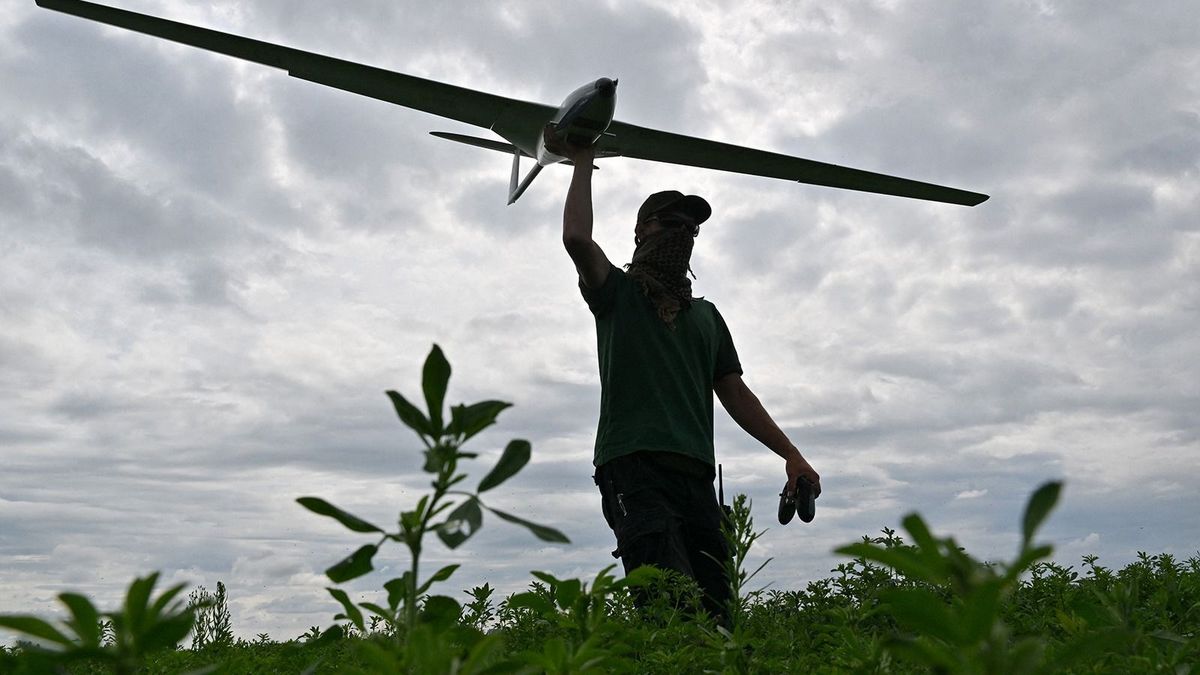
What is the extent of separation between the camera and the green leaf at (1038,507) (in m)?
0.54

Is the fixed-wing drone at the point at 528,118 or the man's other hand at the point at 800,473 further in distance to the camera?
the fixed-wing drone at the point at 528,118

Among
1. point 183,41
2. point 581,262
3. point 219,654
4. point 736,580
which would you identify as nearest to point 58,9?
point 183,41

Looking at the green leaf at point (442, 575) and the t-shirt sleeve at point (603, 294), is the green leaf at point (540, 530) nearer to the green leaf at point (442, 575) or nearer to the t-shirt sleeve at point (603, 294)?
the green leaf at point (442, 575)

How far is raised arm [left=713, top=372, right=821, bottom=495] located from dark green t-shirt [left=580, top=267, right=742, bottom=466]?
392mm

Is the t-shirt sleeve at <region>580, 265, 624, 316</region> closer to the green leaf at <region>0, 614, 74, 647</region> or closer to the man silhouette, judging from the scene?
the man silhouette

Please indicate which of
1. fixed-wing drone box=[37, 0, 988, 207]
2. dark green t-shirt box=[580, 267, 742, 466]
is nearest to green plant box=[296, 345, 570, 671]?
dark green t-shirt box=[580, 267, 742, 466]

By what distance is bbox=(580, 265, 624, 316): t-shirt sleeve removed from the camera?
589cm

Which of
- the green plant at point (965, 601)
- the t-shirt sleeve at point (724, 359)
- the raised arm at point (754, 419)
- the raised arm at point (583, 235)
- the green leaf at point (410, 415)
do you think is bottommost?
the green plant at point (965, 601)

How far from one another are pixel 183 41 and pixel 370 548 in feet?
47.6

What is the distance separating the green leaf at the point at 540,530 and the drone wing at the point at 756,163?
53.7 ft

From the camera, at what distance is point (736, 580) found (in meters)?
1.57

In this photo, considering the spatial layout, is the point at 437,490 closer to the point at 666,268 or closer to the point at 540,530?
the point at 540,530

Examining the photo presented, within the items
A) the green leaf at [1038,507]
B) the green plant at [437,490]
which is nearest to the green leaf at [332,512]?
the green plant at [437,490]

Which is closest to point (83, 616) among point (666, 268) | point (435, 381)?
point (435, 381)
